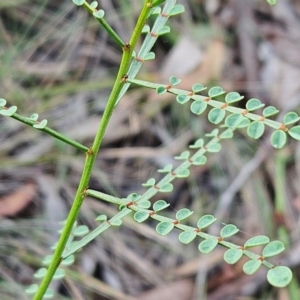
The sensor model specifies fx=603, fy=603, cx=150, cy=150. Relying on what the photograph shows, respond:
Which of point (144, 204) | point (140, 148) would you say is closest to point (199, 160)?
point (144, 204)

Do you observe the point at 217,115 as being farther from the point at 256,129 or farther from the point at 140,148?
the point at 140,148

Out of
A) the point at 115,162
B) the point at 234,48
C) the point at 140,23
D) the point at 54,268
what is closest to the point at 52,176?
the point at 115,162

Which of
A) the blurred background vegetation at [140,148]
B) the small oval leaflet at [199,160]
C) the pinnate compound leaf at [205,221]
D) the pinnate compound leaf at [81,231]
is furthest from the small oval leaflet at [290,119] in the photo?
the blurred background vegetation at [140,148]

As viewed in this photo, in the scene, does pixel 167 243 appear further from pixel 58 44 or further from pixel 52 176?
pixel 58 44

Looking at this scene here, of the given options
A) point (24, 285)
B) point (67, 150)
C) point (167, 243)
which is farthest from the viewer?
point (67, 150)

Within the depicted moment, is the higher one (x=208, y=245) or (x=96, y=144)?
(x=96, y=144)

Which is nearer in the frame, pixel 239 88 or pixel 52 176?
pixel 52 176

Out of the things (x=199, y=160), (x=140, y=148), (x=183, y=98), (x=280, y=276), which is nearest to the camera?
(x=280, y=276)
